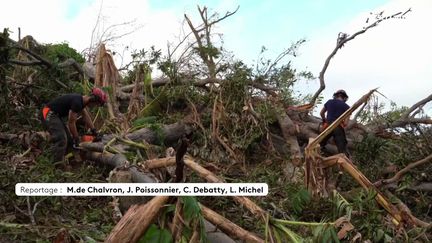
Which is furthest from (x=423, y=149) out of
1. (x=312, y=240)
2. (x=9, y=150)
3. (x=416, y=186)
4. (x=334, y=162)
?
(x=9, y=150)

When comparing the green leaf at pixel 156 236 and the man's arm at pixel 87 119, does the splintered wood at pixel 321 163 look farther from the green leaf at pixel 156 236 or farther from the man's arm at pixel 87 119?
the man's arm at pixel 87 119

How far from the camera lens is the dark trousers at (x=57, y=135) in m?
6.59

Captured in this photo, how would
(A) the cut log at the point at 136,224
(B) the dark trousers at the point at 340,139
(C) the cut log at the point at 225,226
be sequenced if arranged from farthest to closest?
(B) the dark trousers at the point at 340,139
(C) the cut log at the point at 225,226
(A) the cut log at the point at 136,224

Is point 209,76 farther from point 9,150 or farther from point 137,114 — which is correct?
point 9,150

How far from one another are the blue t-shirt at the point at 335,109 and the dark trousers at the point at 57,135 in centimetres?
354

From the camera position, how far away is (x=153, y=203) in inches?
142

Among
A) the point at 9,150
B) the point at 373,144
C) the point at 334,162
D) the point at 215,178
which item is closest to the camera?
the point at 215,178

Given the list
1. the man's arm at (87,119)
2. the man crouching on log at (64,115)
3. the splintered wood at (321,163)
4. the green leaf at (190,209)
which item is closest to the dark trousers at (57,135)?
the man crouching on log at (64,115)

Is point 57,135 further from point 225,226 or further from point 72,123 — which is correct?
point 225,226

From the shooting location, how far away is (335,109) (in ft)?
25.0

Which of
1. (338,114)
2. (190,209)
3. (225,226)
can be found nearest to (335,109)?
(338,114)

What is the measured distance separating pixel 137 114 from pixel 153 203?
4.41 meters

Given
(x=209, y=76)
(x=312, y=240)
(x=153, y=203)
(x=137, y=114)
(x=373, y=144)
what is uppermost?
(x=209, y=76)

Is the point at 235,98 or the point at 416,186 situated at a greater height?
the point at 235,98
